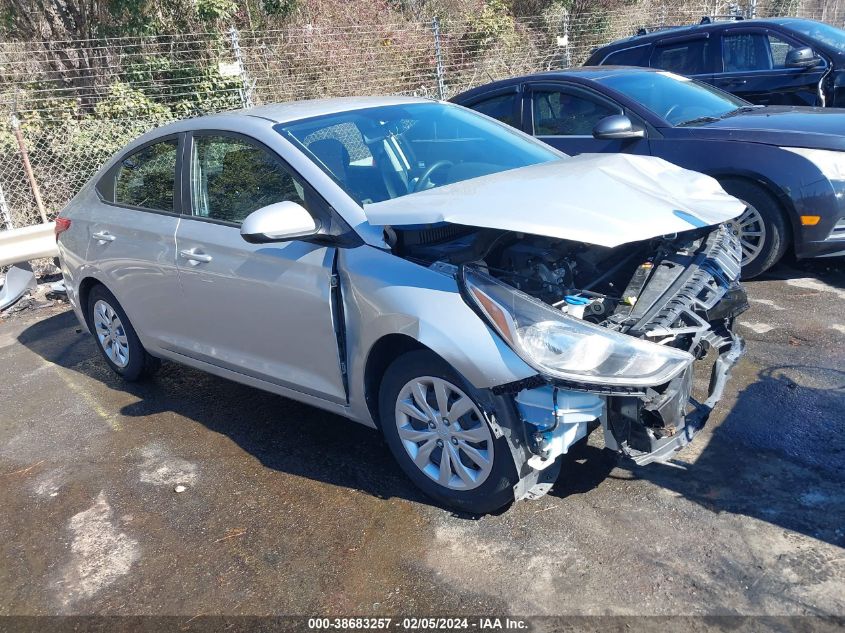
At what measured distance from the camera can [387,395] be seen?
3.47 m

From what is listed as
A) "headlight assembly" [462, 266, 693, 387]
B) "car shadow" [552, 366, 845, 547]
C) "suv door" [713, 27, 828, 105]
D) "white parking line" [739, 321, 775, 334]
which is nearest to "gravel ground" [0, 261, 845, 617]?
"car shadow" [552, 366, 845, 547]

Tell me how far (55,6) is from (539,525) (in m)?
12.1

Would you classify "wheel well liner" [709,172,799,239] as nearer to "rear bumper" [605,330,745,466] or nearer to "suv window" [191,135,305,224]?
"rear bumper" [605,330,745,466]

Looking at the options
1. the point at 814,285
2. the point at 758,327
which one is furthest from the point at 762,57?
the point at 758,327

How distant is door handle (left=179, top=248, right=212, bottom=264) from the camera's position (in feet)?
13.7

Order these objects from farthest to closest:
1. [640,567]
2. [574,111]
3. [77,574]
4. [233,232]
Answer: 1. [574,111]
2. [233,232]
3. [77,574]
4. [640,567]

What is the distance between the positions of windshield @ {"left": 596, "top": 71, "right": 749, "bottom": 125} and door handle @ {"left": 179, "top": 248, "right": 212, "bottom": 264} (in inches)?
153

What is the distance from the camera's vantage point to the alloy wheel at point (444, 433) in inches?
126

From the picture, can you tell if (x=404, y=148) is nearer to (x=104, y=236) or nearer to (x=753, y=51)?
(x=104, y=236)

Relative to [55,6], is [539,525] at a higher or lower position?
lower

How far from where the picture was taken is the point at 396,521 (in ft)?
11.2

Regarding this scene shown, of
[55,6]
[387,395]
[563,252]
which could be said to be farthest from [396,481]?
[55,6]

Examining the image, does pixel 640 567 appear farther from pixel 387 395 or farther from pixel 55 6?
pixel 55 6

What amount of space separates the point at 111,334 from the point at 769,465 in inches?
168
